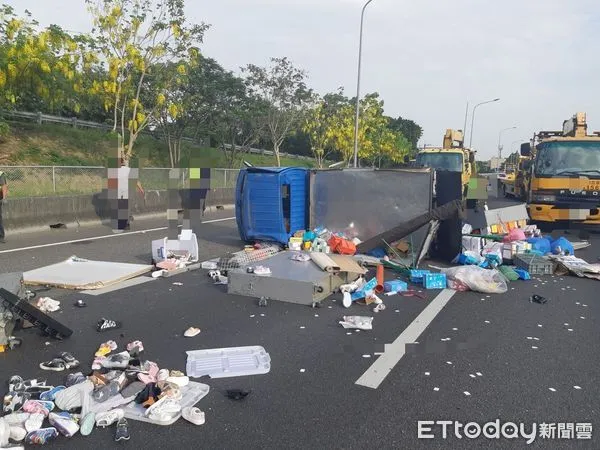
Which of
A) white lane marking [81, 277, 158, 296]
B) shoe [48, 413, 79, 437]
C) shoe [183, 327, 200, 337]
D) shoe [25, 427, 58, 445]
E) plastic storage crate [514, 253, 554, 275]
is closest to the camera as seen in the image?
shoe [25, 427, 58, 445]

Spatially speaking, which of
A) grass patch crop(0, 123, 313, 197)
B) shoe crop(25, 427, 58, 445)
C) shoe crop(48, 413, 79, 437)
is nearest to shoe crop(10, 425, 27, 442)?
shoe crop(25, 427, 58, 445)

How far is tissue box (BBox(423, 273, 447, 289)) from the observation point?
677cm

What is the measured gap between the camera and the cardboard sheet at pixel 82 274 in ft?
20.9

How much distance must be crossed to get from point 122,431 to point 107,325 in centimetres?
203

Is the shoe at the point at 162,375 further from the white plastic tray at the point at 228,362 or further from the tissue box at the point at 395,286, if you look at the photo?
the tissue box at the point at 395,286

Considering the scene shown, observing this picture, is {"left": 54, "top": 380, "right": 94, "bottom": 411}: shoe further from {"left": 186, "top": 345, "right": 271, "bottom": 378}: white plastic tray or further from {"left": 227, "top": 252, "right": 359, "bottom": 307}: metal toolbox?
{"left": 227, "top": 252, "right": 359, "bottom": 307}: metal toolbox

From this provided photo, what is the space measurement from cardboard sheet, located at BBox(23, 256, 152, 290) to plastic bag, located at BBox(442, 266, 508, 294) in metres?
4.48

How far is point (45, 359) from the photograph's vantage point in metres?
4.07

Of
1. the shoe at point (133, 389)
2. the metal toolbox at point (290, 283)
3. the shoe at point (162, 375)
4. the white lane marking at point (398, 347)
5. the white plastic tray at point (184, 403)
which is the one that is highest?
the metal toolbox at point (290, 283)

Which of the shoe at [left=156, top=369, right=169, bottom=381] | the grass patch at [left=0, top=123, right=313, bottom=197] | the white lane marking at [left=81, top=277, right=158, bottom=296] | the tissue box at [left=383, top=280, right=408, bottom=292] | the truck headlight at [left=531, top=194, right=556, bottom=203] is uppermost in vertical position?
the grass patch at [left=0, top=123, right=313, bottom=197]

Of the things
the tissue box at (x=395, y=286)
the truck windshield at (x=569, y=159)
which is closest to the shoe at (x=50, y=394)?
the tissue box at (x=395, y=286)

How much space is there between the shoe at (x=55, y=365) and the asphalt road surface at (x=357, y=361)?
83 millimetres

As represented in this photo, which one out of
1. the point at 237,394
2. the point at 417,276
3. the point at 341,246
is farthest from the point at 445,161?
the point at 237,394

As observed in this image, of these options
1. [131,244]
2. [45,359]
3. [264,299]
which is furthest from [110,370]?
[131,244]
